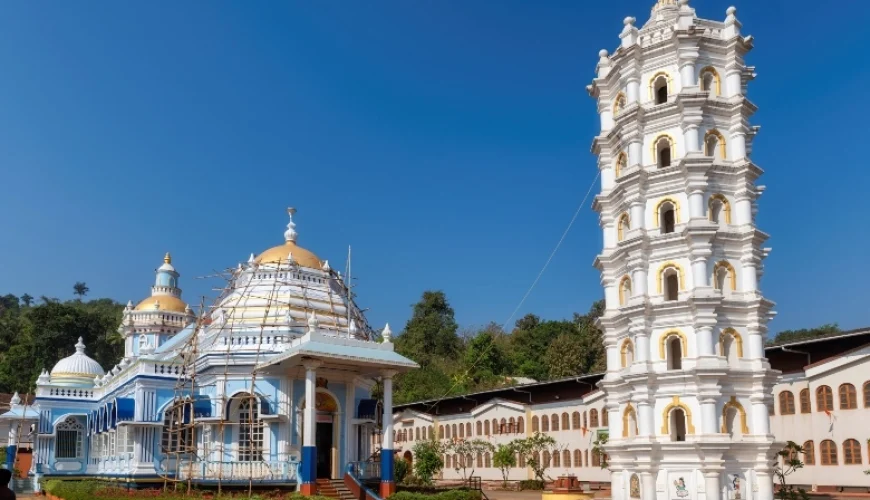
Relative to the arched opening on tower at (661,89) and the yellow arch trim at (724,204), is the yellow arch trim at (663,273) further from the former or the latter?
the arched opening on tower at (661,89)

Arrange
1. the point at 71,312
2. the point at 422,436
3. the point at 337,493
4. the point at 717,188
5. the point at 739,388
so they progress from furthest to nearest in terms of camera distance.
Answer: the point at 71,312 → the point at 422,436 → the point at 337,493 → the point at 717,188 → the point at 739,388

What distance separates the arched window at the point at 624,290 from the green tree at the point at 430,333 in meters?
57.6

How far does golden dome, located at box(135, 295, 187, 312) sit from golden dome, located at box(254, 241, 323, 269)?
14419 mm

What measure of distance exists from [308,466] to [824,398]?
20493 millimetres

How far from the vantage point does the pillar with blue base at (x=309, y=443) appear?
92.3ft

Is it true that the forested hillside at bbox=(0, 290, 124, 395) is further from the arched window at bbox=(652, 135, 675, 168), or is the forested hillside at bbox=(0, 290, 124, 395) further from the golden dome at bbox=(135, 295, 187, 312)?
the arched window at bbox=(652, 135, 675, 168)

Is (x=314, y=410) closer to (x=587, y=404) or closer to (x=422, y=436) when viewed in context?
(x=587, y=404)

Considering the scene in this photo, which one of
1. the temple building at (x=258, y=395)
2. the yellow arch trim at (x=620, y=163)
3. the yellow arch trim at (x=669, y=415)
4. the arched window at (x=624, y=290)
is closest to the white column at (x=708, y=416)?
the yellow arch trim at (x=669, y=415)

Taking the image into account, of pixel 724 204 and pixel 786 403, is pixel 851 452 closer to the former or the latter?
pixel 786 403

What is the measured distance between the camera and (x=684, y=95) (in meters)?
25.3

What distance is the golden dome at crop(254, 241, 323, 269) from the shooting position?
3700cm

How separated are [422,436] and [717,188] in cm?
3914

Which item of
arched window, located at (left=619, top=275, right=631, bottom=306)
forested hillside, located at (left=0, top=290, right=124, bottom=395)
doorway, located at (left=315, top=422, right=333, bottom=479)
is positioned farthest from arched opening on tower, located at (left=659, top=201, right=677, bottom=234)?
forested hillside, located at (left=0, top=290, right=124, bottom=395)

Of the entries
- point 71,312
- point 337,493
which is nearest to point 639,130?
point 337,493
